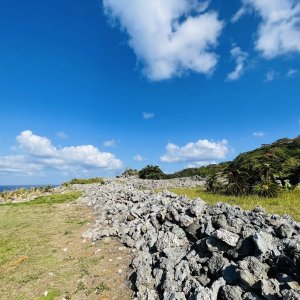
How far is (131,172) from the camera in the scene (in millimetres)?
A: 57156

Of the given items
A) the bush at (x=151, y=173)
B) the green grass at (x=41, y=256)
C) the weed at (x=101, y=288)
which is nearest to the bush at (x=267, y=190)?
the green grass at (x=41, y=256)

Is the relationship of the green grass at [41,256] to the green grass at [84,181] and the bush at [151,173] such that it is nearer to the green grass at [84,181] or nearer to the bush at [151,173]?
the green grass at [84,181]

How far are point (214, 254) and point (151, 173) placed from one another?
42700 millimetres

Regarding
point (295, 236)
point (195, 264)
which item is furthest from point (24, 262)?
point (295, 236)

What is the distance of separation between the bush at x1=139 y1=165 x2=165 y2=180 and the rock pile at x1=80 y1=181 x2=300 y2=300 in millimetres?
37619

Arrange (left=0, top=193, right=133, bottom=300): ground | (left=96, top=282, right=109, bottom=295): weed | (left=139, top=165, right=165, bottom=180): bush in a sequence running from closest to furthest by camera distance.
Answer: (left=96, top=282, right=109, bottom=295): weed → (left=0, top=193, right=133, bottom=300): ground → (left=139, top=165, right=165, bottom=180): bush

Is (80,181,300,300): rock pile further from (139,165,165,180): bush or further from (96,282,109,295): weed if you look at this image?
(139,165,165,180): bush

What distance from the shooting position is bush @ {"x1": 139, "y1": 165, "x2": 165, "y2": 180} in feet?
161

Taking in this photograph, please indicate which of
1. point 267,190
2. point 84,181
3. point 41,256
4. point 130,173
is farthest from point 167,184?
point 130,173

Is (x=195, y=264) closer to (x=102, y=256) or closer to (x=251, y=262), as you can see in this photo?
(x=251, y=262)

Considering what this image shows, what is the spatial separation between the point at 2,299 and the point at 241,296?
5.93 metres

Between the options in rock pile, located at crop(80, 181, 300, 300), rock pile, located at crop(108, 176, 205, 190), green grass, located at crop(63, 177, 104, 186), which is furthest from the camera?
green grass, located at crop(63, 177, 104, 186)

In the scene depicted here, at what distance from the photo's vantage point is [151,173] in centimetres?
5006

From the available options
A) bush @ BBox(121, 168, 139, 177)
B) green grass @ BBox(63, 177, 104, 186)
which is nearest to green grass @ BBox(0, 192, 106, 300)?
green grass @ BBox(63, 177, 104, 186)
